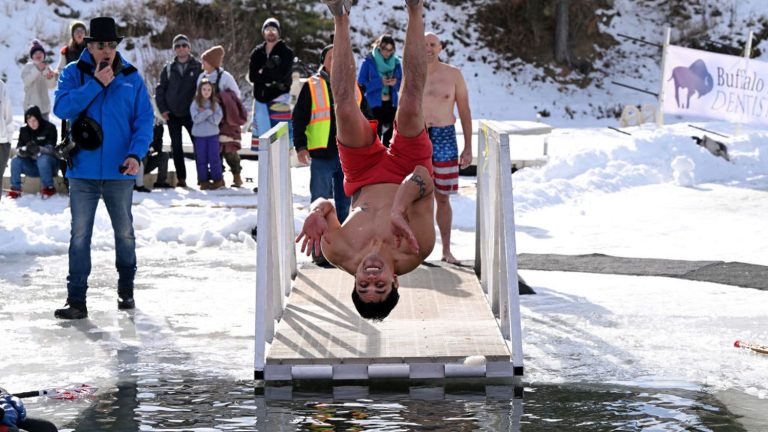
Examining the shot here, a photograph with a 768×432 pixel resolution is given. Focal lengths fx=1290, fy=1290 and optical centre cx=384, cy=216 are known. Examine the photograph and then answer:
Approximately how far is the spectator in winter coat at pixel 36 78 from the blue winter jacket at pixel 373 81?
576cm

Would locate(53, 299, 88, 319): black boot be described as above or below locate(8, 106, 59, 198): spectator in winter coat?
below

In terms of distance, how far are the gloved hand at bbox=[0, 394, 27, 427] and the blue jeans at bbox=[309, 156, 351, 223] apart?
5.52 meters

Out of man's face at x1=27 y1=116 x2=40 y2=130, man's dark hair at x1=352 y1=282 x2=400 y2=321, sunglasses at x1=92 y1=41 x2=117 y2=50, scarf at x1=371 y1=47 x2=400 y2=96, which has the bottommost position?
man's dark hair at x1=352 y1=282 x2=400 y2=321

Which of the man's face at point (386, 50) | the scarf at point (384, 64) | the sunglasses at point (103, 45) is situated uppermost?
the sunglasses at point (103, 45)

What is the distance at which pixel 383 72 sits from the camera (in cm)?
1129

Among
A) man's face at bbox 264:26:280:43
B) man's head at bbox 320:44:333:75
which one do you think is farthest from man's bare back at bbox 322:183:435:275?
man's face at bbox 264:26:280:43

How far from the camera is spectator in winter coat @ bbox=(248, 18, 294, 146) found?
14.2 metres

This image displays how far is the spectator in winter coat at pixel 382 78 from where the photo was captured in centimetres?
1125

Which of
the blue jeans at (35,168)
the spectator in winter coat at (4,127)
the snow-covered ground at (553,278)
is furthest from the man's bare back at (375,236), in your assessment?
the blue jeans at (35,168)

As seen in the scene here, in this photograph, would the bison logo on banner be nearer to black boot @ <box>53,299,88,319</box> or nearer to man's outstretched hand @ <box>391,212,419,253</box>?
black boot @ <box>53,299,88,319</box>

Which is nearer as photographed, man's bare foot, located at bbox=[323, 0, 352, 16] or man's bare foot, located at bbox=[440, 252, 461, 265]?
man's bare foot, located at bbox=[323, 0, 352, 16]

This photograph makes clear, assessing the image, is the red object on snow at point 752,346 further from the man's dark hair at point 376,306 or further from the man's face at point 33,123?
the man's face at point 33,123

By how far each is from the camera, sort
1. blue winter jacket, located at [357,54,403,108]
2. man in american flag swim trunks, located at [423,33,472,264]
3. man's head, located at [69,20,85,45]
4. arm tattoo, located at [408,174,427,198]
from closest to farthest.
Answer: arm tattoo, located at [408,174,427,198], man in american flag swim trunks, located at [423,33,472,264], blue winter jacket, located at [357,54,403,108], man's head, located at [69,20,85,45]

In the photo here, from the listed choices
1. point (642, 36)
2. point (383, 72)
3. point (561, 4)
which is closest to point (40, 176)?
point (383, 72)
